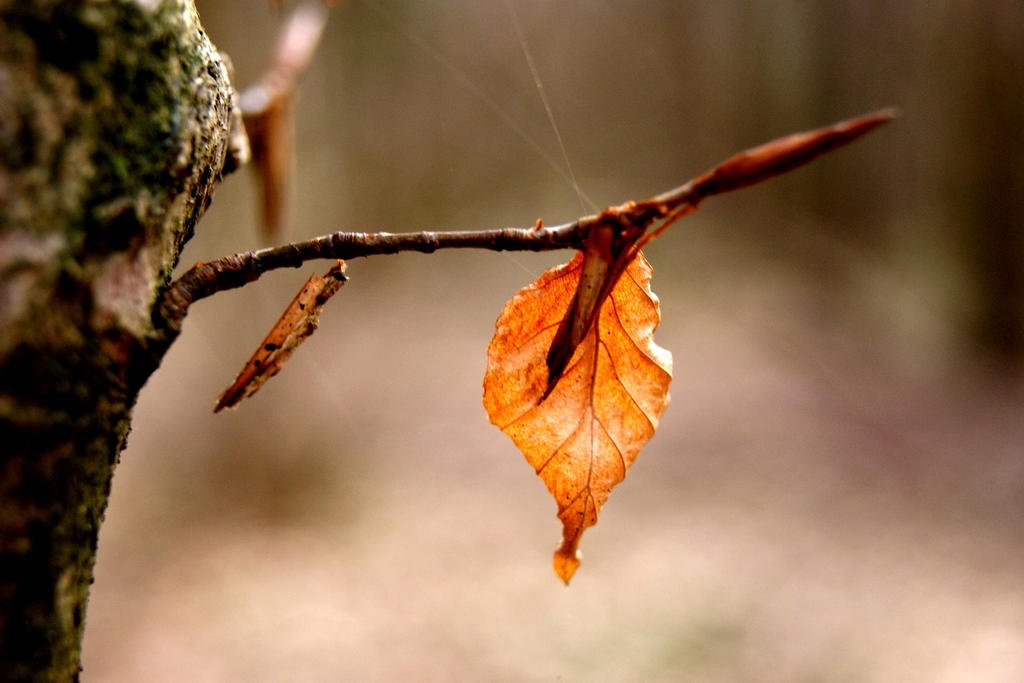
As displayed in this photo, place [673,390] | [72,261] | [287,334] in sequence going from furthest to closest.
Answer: [673,390], [287,334], [72,261]

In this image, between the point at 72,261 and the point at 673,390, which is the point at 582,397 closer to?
the point at 72,261

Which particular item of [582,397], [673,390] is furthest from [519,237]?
[673,390]

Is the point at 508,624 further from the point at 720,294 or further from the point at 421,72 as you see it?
the point at 421,72

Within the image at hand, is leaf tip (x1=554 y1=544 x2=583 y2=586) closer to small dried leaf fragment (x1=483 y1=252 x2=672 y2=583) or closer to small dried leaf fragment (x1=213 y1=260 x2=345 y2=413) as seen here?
small dried leaf fragment (x1=483 y1=252 x2=672 y2=583)

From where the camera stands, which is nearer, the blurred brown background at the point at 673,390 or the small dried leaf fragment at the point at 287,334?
the small dried leaf fragment at the point at 287,334

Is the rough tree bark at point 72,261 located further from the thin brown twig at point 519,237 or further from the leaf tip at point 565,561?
the leaf tip at point 565,561

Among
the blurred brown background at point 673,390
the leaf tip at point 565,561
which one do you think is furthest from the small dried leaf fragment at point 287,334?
the blurred brown background at point 673,390
